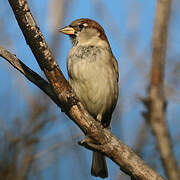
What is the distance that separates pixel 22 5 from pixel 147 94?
2142 millimetres

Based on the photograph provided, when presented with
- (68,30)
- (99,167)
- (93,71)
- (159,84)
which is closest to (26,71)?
(93,71)

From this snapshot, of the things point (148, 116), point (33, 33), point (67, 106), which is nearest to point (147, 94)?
point (148, 116)

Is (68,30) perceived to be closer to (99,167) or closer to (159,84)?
(159,84)

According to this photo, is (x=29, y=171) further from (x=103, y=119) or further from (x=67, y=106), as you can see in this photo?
(x=67, y=106)

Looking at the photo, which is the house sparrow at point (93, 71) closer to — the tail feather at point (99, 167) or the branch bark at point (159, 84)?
the tail feather at point (99, 167)

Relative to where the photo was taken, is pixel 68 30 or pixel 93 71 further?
pixel 68 30

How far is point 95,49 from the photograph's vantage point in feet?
11.1

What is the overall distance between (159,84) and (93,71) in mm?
994

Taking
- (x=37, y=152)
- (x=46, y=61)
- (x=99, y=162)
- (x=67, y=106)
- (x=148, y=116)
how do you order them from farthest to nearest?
1. (x=148, y=116)
2. (x=37, y=152)
3. (x=99, y=162)
4. (x=67, y=106)
5. (x=46, y=61)

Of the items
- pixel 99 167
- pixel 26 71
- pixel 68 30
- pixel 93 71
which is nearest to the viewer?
pixel 26 71

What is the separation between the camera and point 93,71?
3232 mm

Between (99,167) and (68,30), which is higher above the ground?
(68,30)

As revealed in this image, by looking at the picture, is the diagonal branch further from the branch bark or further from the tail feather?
the branch bark

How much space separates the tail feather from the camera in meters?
3.30
